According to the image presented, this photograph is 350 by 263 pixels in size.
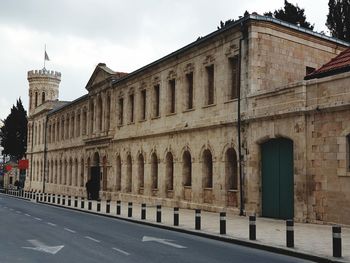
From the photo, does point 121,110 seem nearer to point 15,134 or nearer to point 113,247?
point 113,247

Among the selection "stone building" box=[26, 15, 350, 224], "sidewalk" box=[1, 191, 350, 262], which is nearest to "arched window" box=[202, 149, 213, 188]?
"stone building" box=[26, 15, 350, 224]

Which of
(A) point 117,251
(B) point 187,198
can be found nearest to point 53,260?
(A) point 117,251

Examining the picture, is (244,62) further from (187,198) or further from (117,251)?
(117,251)

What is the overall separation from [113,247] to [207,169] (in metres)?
14.8

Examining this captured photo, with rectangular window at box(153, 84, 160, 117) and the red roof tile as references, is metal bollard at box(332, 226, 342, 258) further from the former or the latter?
rectangular window at box(153, 84, 160, 117)

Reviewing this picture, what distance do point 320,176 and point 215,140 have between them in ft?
25.2

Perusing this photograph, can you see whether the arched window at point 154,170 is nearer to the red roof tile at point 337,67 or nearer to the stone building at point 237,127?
the stone building at point 237,127

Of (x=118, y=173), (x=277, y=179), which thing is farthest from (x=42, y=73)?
(x=277, y=179)

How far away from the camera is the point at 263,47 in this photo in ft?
78.1

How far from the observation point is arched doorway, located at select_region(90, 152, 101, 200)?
42.2 metres

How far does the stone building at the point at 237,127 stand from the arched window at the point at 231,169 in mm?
52

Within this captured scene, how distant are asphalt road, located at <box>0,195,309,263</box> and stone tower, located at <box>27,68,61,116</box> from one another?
61.7m

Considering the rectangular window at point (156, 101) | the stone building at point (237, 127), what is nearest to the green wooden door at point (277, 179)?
the stone building at point (237, 127)

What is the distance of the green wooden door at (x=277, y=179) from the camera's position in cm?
2086
